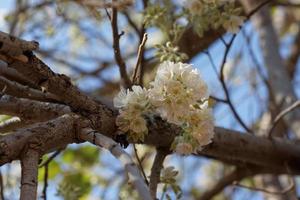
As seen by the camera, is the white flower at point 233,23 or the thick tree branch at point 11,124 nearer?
the thick tree branch at point 11,124

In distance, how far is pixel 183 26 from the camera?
1778 mm

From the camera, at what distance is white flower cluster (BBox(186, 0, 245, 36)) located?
1.69 metres

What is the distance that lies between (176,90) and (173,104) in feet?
0.09

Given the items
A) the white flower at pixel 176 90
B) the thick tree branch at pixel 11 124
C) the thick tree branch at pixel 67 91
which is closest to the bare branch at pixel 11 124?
the thick tree branch at pixel 11 124

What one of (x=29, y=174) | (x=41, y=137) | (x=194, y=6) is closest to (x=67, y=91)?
(x=41, y=137)

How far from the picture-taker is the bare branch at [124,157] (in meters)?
0.79

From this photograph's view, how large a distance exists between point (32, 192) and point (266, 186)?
1.89 m

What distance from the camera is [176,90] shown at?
3.83 feet

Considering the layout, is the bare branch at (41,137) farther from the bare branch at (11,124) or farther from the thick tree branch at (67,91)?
the bare branch at (11,124)

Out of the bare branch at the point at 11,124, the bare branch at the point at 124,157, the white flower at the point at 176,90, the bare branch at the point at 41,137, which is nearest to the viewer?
the bare branch at the point at 124,157

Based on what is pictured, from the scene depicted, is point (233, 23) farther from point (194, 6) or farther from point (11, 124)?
point (11, 124)

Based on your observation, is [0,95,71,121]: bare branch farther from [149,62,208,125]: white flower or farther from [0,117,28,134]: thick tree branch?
[149,62,208,125]: white flower

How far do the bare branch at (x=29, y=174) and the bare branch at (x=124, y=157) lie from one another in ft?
0.35

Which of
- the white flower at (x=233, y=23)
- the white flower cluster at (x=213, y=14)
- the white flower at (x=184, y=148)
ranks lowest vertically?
the white flower at (x=184, y=148)
